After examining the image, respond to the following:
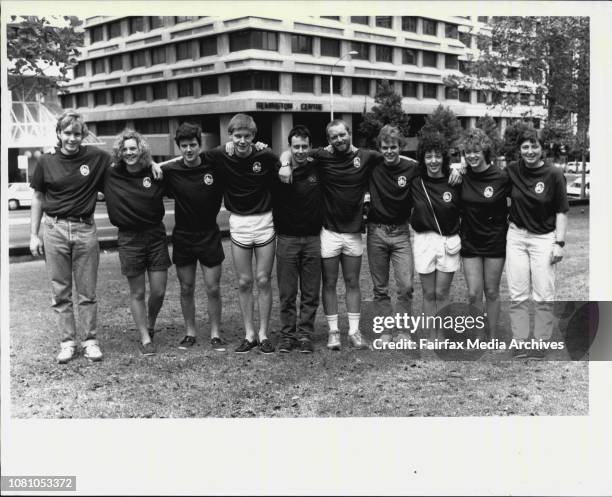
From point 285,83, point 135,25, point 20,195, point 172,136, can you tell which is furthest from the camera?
point 285,83

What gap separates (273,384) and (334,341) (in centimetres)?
79

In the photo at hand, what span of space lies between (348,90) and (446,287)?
574 cm

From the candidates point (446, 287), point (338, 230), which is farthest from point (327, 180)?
point (446, 287)

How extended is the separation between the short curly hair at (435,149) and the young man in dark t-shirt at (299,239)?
0.78 meters

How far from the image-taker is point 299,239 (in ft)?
16.3

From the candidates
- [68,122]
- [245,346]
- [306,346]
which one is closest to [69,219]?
[68,122]

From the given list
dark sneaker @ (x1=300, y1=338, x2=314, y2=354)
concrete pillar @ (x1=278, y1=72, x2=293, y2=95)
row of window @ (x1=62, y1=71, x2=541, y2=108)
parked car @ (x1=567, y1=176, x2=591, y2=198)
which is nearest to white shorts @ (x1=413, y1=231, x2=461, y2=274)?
dark sneaker @ (x1=300, y1=338, x2=314, y2=354)

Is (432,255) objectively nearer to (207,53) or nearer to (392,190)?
(392,190)

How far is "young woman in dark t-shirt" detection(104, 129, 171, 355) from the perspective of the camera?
15.6ft

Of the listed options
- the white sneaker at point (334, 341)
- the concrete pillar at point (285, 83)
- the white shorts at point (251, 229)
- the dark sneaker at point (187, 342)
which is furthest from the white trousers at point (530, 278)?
the concrete pillar at point (285, 83)

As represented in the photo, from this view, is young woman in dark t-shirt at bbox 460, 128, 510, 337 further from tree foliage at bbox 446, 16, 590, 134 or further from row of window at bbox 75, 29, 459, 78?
tree foliage at bbox 446, 16, 590, 134

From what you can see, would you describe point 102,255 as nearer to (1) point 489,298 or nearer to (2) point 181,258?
(2) point 181,258

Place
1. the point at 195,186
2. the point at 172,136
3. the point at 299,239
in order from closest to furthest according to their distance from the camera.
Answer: the point at 195,186, the point at 299,239, the point at 172,136

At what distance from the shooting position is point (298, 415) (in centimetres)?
409
